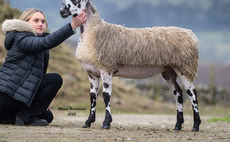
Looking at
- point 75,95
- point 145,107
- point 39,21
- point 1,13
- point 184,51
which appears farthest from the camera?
point 1,13

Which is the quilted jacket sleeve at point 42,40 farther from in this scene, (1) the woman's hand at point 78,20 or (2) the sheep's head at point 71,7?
(2) the sheep's head at point 71,7

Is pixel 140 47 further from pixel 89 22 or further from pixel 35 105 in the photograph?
pixel 35 105

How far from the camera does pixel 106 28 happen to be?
729cm

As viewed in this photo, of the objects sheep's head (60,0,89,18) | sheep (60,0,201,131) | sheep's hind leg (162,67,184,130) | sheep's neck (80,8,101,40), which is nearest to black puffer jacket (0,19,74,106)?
sheep's head (60,0,89,18)

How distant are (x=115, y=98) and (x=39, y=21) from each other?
11.5 meters

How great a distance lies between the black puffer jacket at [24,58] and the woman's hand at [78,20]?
26 cm

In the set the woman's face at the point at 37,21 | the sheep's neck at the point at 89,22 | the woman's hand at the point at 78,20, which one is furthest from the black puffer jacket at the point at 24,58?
the sheep's neck at the point at 89,22

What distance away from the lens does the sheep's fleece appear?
22.9 feet

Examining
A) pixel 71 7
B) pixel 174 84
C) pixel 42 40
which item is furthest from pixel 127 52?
pixel 42 40

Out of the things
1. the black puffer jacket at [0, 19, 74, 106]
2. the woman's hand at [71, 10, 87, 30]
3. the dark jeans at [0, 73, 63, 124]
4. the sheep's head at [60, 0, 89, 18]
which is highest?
the sheep's head at [60, 0, 89, 18]

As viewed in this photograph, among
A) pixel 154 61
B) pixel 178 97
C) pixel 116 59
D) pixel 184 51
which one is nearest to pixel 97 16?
pixel 116 59

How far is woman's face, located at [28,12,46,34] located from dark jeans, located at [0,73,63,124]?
104cm

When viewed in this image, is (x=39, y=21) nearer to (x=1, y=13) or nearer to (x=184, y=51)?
(x=184, y=51)

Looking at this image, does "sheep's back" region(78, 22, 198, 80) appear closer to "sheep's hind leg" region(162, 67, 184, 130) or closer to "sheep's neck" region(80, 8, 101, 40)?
"sheep's neck" region(80, 8, 101, 40)
